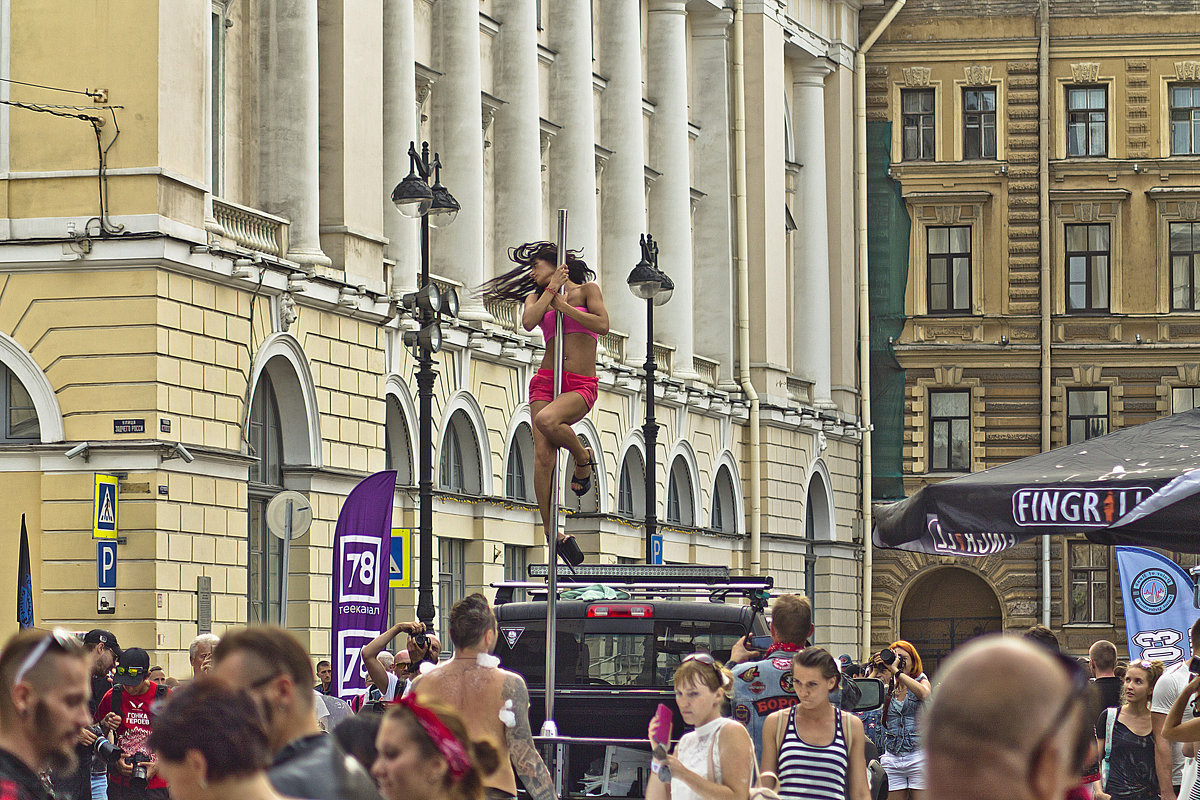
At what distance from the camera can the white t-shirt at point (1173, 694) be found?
37.3 ft

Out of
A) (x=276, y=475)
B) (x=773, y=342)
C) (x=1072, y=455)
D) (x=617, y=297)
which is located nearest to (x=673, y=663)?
(x=1072, y=455)

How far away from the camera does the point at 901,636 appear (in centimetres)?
5131

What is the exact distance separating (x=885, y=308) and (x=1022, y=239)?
4.07 metres

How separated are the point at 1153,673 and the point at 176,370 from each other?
14.9m

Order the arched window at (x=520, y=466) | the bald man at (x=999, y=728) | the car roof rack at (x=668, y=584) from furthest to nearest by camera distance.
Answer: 1. the arched window at (x=520, y=466)
2. the car roof rack at (x=668, y=584)
3. the bald man at (x=999, y=728)

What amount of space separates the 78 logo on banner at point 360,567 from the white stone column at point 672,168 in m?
23.5

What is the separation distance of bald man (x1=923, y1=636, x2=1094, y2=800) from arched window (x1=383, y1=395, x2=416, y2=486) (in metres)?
28.2

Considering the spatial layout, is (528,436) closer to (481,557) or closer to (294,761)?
(481,557)

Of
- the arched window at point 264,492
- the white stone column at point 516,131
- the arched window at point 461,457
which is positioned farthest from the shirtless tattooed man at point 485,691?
the white stone column at point 516,131

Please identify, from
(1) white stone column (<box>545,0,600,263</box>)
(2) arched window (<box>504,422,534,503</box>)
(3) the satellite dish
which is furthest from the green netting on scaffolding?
A: (3) the satellite dish

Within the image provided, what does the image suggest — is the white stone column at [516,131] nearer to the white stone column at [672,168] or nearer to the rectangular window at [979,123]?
the white stone column at [672,168]

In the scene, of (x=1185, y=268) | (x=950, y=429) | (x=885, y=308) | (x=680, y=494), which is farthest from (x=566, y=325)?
(x=1185, y=268)

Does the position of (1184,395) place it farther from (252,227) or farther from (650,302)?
(252,227)

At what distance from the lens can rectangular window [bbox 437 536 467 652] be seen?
31.9m
